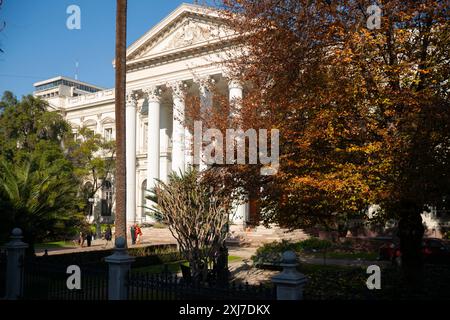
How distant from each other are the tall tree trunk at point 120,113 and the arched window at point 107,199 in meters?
36.1

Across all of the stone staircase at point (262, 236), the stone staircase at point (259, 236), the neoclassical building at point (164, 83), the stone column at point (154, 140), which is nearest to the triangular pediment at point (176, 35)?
the neoclassical building at point (164, 83)

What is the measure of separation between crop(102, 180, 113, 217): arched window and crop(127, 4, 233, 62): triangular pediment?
1542 cm

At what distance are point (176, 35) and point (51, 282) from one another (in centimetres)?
3106

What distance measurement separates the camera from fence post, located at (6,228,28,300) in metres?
11.5

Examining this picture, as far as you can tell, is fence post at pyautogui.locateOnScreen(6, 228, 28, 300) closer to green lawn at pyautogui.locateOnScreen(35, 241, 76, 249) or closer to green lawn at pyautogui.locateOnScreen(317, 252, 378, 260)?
green lawn at pyautogui.locateOnScreen(317, 252, 378, 260)

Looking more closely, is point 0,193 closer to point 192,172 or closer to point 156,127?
point 192,172

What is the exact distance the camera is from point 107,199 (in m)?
51.0

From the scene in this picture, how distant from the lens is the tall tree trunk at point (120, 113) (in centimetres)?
1509

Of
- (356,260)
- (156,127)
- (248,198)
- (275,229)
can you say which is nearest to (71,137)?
(156,127)

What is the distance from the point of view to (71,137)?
144 ft

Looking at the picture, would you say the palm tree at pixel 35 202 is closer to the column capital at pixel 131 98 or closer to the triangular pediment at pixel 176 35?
the triangular pediment at pixel 176 35

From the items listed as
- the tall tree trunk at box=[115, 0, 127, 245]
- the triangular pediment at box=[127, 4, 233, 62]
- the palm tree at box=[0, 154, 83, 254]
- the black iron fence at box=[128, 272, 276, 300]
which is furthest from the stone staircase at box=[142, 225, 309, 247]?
the black iron fence at box=[128, 272, 276, 300]

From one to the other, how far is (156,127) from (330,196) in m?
32.0

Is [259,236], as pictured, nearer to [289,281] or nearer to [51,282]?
[51,282]
